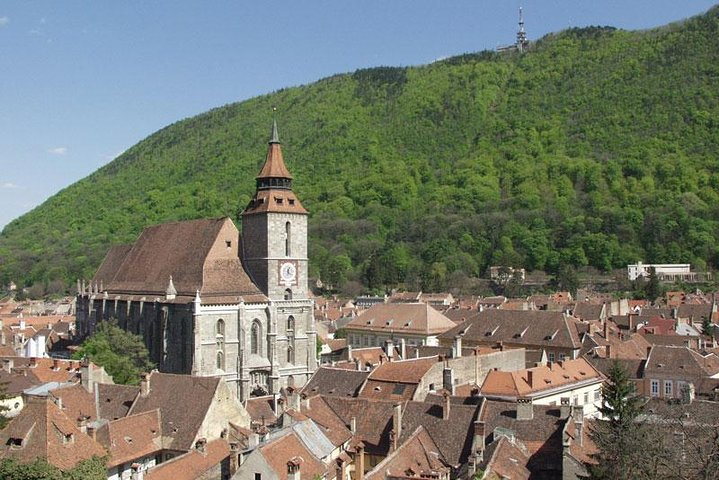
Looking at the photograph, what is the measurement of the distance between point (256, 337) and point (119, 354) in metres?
9.54

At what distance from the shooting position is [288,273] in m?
61.8

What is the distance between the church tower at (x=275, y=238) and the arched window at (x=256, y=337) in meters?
2.36

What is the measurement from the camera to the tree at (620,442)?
26125 mm

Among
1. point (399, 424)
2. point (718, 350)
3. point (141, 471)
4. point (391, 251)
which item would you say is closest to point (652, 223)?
point (391, 251)

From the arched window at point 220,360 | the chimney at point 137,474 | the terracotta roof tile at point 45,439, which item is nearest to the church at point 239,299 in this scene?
the arched window at point 220,360

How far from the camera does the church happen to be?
190ft

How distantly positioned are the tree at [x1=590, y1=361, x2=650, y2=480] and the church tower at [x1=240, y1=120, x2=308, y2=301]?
31.2 meters

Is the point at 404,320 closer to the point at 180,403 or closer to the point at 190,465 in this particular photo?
the point at 180,403

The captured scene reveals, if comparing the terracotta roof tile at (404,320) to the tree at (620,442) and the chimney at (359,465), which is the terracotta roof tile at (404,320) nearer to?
the tree at (620,442)

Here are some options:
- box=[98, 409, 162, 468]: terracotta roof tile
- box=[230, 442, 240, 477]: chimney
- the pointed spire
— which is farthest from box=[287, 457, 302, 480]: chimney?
the pointed spire

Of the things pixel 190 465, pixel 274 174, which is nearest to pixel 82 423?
pixel 190 465

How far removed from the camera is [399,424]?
1398 inches

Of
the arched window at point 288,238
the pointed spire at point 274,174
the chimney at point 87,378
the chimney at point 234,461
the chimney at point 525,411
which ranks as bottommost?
the chimney at point 234,461

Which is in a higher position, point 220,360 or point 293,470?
point 293,470
